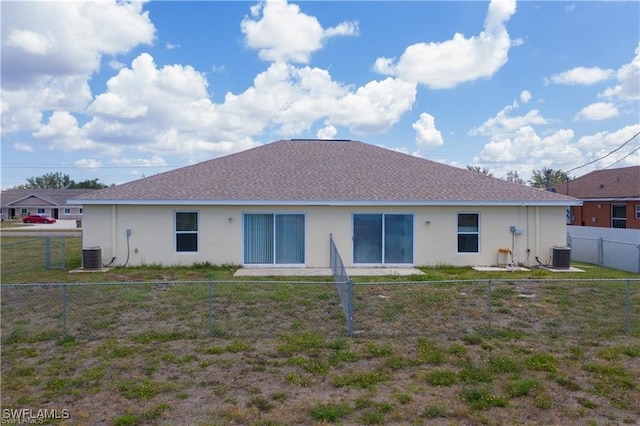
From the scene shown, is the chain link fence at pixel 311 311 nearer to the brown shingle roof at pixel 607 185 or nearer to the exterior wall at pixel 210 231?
the exterior wall at pixel 210 231

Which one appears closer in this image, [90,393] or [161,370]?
[90,393]

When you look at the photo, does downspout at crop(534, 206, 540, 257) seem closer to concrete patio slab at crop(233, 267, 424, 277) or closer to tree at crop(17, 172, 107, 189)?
concrete patio slab at crop(233, 267, 424, 277)

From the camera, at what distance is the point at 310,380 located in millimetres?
6098

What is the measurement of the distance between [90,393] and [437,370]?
476 centimetres

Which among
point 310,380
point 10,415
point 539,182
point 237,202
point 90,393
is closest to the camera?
point 10,415

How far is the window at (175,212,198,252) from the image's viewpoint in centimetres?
1616

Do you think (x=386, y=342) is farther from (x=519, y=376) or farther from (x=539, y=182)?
(x=539, y=182)

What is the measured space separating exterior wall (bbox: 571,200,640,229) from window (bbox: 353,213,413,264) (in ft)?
56.2

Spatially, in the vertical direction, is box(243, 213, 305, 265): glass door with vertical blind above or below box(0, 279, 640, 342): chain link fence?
above

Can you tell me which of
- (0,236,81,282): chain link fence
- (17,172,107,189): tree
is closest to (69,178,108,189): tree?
(17,172,107,189): tree

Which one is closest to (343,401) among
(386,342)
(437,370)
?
(437,370)

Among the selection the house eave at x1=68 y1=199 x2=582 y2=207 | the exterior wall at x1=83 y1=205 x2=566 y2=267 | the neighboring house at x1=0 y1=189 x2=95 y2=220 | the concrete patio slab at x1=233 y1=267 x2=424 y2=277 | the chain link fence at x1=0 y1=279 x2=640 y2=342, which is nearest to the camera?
the chain link fence at x1=0 y1=279 x2=640 y2=342

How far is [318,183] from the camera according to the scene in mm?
17234

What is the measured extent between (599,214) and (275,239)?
2315cm
